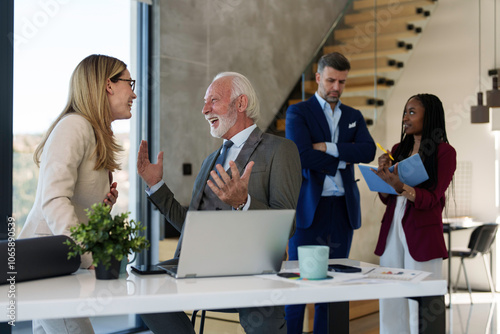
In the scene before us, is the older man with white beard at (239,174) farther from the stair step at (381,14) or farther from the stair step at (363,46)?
the stair step at (381,14)

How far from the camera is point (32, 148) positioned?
159 inches

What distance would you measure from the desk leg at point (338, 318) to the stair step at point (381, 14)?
452cm

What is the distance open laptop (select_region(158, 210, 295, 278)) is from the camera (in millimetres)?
1650

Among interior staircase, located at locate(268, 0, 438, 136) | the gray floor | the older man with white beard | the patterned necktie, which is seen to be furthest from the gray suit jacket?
interior staircase, located at locate(268, 0, 438, 136)

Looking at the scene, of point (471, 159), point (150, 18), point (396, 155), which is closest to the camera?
point (396, 155)

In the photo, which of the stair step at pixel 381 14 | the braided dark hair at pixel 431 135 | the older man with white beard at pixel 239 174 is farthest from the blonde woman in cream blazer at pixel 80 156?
the stair step at pixel 381 14

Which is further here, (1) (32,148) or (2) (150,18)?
(2) (150,18)

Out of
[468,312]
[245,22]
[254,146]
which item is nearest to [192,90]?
[245,22]

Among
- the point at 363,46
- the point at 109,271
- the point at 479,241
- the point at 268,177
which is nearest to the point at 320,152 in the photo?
the point at 268,177

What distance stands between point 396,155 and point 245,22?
3.14 m

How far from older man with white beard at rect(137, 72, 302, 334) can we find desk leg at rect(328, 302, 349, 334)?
183 mm

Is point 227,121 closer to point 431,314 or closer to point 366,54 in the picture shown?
point 431,314

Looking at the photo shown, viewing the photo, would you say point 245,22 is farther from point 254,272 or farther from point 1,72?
point 254,272

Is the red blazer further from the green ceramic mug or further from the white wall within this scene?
the white wall
